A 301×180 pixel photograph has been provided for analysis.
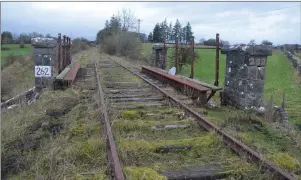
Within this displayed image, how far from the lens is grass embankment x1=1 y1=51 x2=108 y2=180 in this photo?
387 centimetres

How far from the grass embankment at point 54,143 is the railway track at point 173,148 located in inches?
8.8

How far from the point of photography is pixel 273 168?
12.2ft

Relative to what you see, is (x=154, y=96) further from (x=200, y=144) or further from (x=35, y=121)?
(x=200, y=144)

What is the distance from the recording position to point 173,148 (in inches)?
179

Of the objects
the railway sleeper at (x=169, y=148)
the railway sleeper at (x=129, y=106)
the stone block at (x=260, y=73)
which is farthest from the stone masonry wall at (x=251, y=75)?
the railway sleeper at (x=169, y=148)

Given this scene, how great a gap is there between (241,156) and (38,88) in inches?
277

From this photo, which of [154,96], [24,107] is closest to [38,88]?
[24,107]

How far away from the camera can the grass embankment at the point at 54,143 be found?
12.7ft

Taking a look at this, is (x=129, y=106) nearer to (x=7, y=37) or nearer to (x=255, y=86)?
(x=255, y=86)

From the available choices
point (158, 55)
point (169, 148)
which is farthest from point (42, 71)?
point (158, 55)

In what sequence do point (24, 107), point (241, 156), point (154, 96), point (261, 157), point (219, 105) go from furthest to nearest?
point (154, 96)
point (219, 105)
point (24, 107)
point (241, 156)
point (261, 157)

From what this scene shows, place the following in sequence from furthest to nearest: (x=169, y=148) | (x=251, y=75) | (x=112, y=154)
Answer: (x=251, y=75) → (x=169, y=148) → (x=112, y=154)

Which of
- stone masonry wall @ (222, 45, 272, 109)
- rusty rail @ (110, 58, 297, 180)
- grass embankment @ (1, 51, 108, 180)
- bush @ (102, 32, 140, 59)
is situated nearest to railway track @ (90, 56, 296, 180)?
rusty rail @ (110, 58, 297, 180)

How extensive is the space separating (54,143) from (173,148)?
5.76ft
